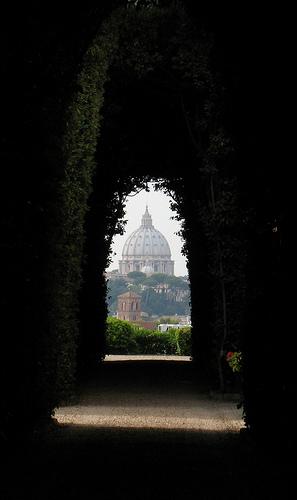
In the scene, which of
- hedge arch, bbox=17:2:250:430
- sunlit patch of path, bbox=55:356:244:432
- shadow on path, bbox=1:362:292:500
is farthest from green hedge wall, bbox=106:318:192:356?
shadow on path, bbox=1:362:292:500

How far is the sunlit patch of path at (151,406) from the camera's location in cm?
1456

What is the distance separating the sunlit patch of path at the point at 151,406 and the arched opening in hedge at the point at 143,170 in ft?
2.12

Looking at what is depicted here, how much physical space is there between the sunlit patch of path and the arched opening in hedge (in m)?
0.65

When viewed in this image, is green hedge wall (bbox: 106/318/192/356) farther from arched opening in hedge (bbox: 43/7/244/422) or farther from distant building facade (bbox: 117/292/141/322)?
distant building facade (bbox: 117/292/141/322)

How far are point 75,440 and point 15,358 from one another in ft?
6.02

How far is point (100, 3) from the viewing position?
46.9 feet

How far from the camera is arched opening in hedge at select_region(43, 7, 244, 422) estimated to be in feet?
52.3

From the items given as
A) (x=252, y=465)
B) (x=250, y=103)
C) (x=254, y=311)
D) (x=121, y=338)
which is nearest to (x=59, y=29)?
(x=250, y=103)

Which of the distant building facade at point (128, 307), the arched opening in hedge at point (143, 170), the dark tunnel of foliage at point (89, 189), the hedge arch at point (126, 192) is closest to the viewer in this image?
the dark tunnel of foliage at point (89, 189)

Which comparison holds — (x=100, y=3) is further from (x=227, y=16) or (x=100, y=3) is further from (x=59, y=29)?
(x=227, y=16)

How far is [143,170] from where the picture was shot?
28.2 metres

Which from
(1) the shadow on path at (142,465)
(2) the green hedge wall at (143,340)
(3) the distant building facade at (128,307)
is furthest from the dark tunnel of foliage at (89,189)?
(3) the distant building facade at (128,307)

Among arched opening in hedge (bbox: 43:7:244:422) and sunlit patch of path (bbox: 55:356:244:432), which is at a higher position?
arched opening in hedge (bbox: 43:7:244:422)

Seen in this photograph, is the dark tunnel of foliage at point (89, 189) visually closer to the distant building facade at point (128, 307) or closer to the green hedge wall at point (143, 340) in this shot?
the green hedge wall at point (143, 340)
